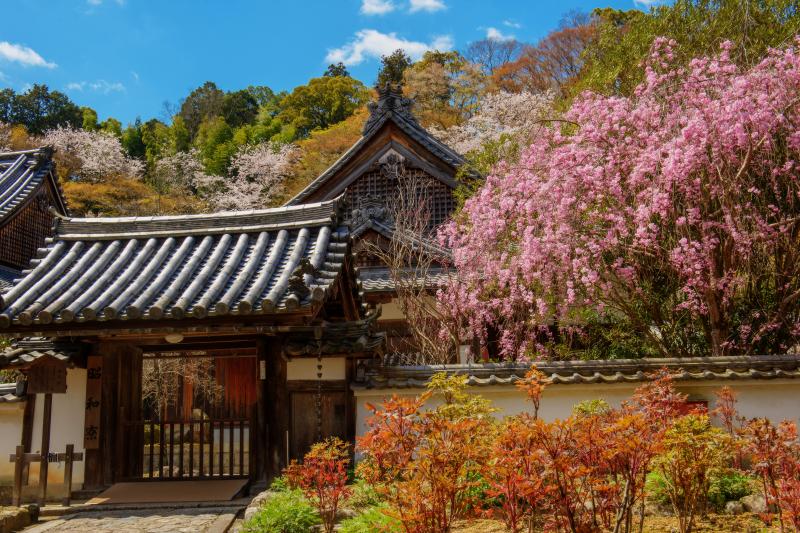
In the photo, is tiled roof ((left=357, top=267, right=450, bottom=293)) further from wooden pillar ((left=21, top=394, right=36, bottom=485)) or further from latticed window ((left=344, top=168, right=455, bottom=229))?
wooden pillar ((left=21, top=394, right=36, bottom=485))

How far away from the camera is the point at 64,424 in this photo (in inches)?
389

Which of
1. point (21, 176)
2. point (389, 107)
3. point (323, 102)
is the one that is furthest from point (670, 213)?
point (323, 102)

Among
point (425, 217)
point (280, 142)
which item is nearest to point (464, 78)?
point (280, 142)

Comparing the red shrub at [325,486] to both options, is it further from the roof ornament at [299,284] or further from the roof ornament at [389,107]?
the roof ornament at [389,107]

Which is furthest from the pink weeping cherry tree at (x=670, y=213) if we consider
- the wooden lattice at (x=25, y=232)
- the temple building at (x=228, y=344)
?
the wooden lattice at (x=25, y=232)

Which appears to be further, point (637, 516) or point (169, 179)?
point (169, 179)

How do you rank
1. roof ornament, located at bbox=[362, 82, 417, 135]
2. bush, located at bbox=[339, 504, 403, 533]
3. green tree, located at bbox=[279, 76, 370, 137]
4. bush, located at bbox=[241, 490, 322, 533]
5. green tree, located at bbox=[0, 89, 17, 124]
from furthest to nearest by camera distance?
green tree, located at bbox=[0, 89, 17, 124]
green tree, located at bbox=[279, 76, 370, 137]
roof ornament, located at bbox=[362, 82, 417, 135]
bush, located at bbox=[241, 490, 322, 533]
bush, located at bbox=[339, 504, 403, 533]

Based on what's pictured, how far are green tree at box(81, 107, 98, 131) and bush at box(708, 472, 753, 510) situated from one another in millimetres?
57171

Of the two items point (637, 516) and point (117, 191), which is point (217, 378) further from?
point (117, 191)

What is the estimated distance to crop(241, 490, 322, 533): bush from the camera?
6.31m

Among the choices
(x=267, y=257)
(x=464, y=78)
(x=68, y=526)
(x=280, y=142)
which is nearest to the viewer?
(x=68, y=526)

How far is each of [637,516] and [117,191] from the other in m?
36.1

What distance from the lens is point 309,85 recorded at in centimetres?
5162

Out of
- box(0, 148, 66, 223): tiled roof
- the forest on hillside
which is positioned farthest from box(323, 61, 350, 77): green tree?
box(0, 148, 66, 223): tiled roof
